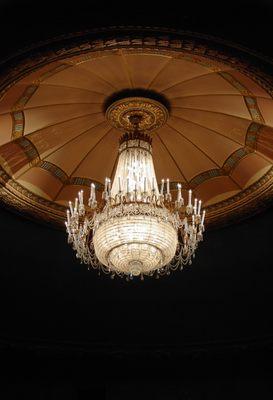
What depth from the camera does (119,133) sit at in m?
9.22

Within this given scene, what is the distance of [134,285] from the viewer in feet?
35.8

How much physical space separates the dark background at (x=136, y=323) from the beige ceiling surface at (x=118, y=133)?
3.36ft

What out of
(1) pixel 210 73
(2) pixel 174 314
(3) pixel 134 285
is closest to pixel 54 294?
(3) pixel 134 285

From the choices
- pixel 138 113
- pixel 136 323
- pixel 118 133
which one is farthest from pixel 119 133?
pixel 136 323

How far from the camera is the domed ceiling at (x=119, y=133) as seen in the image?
25.2 feet

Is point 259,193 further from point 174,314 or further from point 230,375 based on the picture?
point 230,375

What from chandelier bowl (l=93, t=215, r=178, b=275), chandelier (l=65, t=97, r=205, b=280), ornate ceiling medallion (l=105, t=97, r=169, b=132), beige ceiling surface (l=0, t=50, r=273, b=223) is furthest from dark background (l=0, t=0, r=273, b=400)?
chandelier bowl (l=93, t=215, r=178, b=275)

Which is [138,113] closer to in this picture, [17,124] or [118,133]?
[118,133]

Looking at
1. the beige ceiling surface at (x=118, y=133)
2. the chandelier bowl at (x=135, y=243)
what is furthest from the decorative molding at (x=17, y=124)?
the chandelier bowl at (x=135, y=243)

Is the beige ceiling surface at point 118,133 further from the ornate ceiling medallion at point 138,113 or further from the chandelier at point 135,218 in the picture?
the chandelier at point 135,218

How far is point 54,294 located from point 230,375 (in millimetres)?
3219

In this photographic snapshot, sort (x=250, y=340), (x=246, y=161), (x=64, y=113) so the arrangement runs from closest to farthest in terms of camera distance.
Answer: (x=64, y=113) → (x=246, y=161) → (x=250, y=340)

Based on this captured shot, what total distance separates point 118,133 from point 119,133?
0.02 meters

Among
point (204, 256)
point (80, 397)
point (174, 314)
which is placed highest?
point (204, 256)
